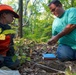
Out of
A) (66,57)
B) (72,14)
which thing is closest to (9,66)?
(66,57)

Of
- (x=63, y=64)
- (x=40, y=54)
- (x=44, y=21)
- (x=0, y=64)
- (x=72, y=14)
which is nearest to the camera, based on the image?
(x=0, y=64)

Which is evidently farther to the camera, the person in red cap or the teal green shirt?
the teal green shirt

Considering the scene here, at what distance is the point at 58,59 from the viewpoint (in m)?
4.61

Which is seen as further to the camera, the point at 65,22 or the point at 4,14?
the point at 65,22

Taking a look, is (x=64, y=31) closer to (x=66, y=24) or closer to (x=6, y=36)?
(x=66, y=24)

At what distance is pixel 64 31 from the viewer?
430 cm

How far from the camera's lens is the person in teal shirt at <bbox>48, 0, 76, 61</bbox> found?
432 cm

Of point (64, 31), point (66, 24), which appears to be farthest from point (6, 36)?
point (66, 24)

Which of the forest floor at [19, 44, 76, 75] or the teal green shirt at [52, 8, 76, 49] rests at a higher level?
the teal green shirt at [52, 8, 76, 49]

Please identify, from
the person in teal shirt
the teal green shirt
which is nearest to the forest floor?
the person in teal shirt

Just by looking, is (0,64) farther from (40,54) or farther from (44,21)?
(44,21)

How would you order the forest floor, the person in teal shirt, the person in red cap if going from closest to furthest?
the person in red cap → the forest floor → the person in teal shirt

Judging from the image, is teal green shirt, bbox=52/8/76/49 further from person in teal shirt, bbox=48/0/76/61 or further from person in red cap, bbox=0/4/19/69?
person in red cap, bbox=0/4/19/69

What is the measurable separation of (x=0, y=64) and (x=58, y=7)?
5.55 feet
